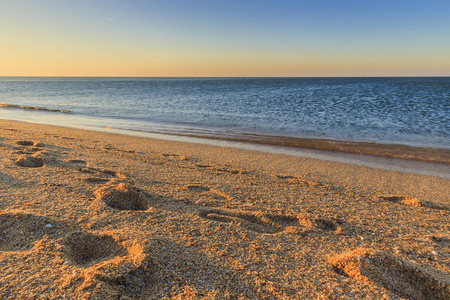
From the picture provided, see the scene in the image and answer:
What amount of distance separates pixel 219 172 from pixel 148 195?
217cm

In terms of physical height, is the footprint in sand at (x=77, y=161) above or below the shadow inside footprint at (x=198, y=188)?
above

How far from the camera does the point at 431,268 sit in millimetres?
2510

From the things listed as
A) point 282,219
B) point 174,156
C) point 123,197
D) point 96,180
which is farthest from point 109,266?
point 174,156

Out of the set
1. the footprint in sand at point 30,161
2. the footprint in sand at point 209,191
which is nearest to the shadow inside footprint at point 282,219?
the footprint in sand at point 209,191

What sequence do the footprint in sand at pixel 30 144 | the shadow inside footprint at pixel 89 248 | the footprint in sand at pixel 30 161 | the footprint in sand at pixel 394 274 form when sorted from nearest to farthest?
1. the footprint in sand at pixel 394 274
2. the shadow inside footprint at pixel 89 248
3. the footprint in sand at pixel 30 161
4. the footprint in sand at pixel 30 144

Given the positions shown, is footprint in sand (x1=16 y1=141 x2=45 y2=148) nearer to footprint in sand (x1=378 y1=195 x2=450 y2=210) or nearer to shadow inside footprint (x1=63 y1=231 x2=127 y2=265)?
shadow inside footprint (x1=63 y1=231 x2=127 y2=265)

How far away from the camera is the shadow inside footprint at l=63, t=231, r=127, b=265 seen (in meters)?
2.36

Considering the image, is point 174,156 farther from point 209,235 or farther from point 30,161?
point 209,235

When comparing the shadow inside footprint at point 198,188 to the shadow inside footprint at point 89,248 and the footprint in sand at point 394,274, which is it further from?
the footprint in sand at point 394,274

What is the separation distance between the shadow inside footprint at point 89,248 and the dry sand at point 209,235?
11 millimetres

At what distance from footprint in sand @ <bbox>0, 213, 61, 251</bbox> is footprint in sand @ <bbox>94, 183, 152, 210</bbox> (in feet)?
2.46

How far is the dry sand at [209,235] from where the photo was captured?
2074mm

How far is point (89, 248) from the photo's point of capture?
2.50 m

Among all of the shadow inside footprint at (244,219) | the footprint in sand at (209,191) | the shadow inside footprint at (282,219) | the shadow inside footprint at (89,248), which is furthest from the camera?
the footprint in sand at (209,191)
